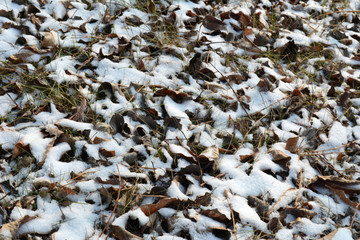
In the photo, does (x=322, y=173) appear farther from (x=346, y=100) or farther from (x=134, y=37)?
(x=134, y=37)

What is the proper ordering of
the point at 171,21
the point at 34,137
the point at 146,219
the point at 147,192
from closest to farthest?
1. the point at 146,219
2. the point at 147,192
3. the point at 34,137
4. the point at 171,21

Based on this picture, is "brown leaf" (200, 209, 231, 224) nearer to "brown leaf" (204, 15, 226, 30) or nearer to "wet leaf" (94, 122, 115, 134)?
"wet leaf" (94, 122, 115, 134)

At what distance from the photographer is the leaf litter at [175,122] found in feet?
5.84

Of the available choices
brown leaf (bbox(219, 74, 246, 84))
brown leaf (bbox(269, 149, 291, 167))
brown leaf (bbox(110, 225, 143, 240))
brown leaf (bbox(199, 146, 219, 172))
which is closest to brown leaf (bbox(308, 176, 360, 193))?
brown leaf (bbox(269, 149, 291, 167))

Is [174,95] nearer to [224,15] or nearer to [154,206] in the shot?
[154,206]

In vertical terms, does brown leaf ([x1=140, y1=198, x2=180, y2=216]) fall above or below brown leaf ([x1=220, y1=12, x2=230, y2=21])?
below

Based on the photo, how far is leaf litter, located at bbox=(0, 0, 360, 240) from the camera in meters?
1.78

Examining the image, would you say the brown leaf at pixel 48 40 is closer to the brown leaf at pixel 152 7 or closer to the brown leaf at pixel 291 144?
the brown leaf at pixel 152 7

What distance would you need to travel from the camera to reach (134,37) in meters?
2.79

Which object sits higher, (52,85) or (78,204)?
(52,85)

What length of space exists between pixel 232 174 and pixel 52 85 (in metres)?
1.32

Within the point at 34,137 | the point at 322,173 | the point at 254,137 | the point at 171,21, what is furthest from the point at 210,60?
the point at 34,137

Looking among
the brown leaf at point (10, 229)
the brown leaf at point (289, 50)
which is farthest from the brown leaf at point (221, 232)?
the brown leaf at point (289, 50)

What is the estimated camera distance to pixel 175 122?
2.23 m
